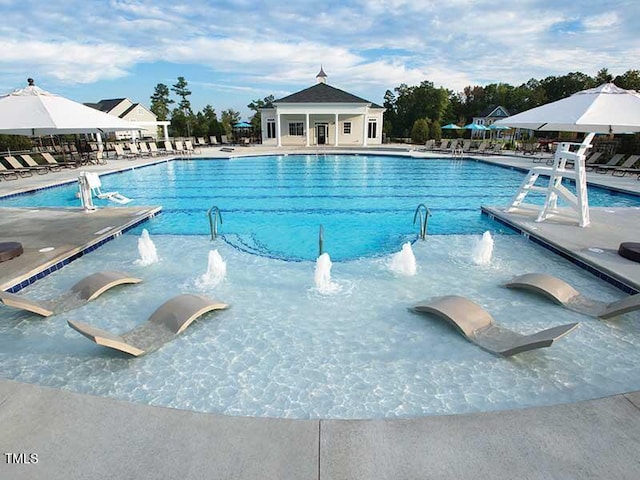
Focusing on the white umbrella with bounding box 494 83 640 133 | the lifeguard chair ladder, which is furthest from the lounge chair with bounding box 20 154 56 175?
the white umbrella with bounding box 494 83 640 133

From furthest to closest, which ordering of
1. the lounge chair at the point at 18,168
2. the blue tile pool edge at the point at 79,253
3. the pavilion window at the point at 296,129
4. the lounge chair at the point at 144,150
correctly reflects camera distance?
the pavilion window at the point at 296,129, the lounge chair at the point at 144,150, the lounge chair at the point at 18,168, the blue tile pool edge at the point at 79,253

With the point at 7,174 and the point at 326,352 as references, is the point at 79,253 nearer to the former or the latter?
the point at 326,352

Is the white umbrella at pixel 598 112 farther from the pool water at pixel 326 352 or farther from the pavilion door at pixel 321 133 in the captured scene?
the pavilion door at pixel 321 133

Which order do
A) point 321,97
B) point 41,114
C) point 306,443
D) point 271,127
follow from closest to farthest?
point 306,443, point 41,114, point 321,97, point 271,127

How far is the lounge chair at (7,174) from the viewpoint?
1702 cm

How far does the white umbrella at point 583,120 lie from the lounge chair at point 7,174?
66.0 ft

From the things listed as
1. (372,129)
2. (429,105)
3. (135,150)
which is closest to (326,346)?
(135,150)

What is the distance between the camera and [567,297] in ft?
17.5

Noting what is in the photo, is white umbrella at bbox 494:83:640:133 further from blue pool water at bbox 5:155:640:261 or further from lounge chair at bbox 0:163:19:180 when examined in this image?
lounge chair at bbox 0:163:19:180

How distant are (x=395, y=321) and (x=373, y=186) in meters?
12.2

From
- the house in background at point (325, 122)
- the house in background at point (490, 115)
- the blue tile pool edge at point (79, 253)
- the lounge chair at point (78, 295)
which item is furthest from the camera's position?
the house in background at point (490, 115)

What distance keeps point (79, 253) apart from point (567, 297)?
828 cm

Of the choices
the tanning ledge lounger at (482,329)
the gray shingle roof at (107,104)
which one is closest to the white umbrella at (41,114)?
the tanning ledge lounger at (482,329)

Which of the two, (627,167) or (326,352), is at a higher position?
(627,167)
